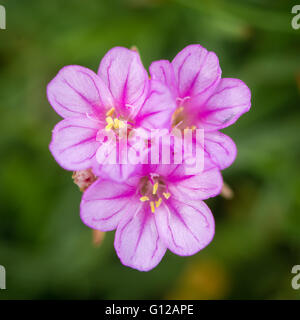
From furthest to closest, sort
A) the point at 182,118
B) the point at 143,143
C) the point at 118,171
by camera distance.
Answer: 1. the point at 182,118
2. the point at 143,143
3. the point at 118,171

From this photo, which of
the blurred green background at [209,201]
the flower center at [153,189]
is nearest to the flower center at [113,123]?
the flower center at [153,189]

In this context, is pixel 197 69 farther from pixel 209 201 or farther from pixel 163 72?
pixel 209 201

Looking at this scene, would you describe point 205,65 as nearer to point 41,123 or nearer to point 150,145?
point 150,145

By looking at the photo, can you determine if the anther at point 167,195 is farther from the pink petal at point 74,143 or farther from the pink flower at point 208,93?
the pink petal at point 74,143

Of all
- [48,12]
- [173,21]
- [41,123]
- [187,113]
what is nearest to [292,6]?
[173,21]

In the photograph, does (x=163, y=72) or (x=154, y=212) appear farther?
(x=154, y=212)

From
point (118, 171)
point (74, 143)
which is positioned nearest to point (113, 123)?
point (74, 143)

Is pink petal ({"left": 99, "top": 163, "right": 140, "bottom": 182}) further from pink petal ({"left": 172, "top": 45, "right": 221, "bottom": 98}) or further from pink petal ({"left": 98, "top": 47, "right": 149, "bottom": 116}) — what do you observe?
pink petal ({"left": 172, "top": 45, "right": 221, "bottom": 98})
